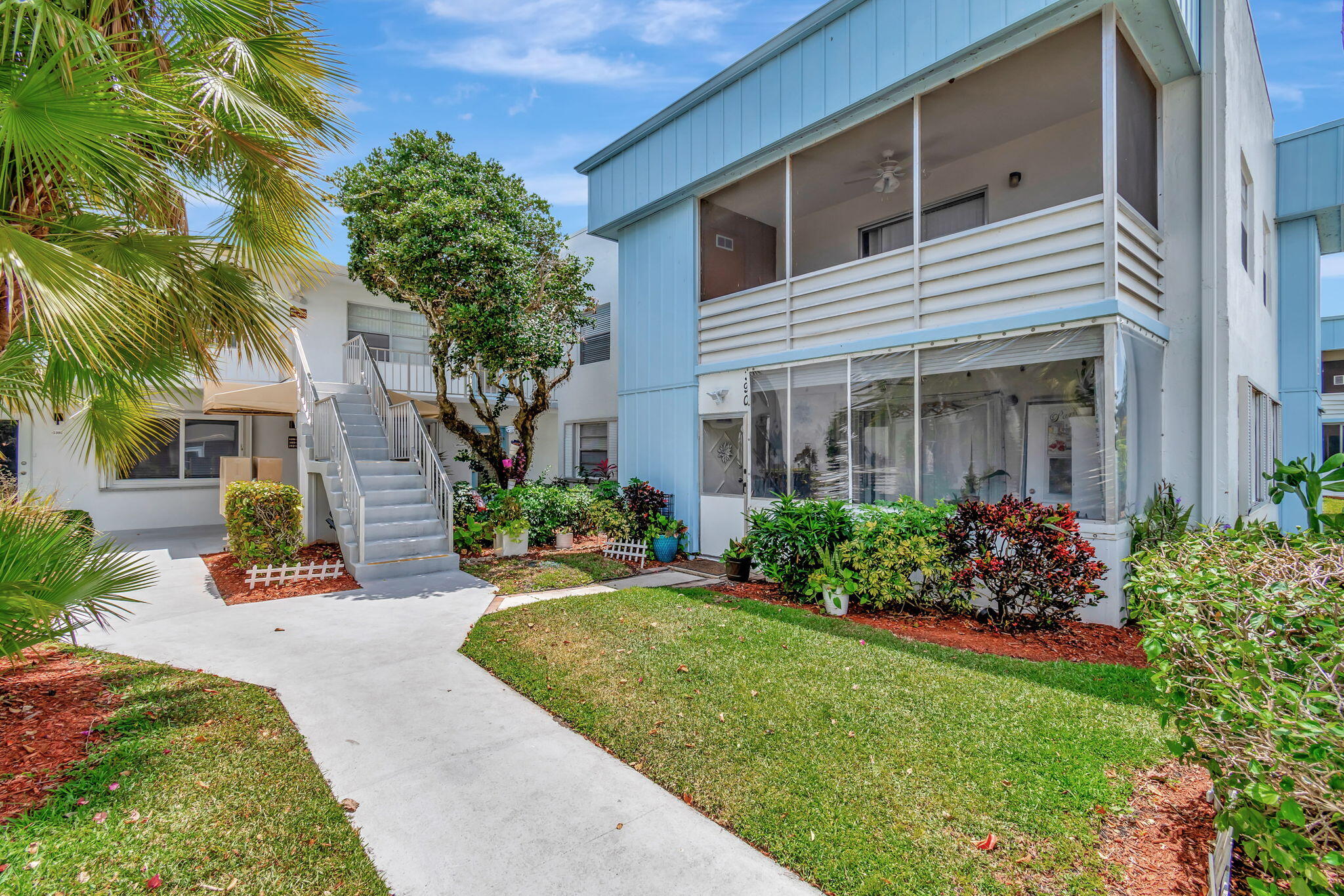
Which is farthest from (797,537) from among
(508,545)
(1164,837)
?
(508,545)

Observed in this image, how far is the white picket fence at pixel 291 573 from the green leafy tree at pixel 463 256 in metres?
3.44

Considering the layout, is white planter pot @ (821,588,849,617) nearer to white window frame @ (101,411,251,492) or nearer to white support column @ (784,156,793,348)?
white support column @ (784,156,793,348)

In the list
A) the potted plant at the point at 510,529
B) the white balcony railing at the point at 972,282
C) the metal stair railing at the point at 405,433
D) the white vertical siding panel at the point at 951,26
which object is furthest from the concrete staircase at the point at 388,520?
the white vertical siding panel at the point at 951,26

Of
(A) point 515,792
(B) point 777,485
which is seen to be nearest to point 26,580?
(A) point 515,792

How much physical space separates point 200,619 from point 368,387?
20.9ft

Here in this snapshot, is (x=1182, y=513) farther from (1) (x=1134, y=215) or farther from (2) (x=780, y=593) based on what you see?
(2) (x=780, y=593)

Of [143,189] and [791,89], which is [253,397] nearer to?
[143,189]

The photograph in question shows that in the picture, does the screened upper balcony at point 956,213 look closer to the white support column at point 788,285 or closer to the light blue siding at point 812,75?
the white support column at point 788,285

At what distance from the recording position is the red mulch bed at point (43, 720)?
2.95m

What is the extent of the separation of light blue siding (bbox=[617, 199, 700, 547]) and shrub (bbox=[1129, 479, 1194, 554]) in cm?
546

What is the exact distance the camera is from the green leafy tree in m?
9.03

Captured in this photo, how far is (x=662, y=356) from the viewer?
33.8 ft

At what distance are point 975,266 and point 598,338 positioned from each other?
8882 mm

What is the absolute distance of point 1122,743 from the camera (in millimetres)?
3424
